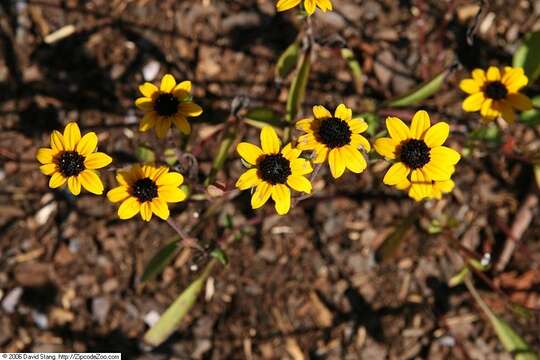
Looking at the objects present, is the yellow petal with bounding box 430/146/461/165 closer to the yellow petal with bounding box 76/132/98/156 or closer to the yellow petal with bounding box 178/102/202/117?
the yellow petal with bounding box 178/102/202/117

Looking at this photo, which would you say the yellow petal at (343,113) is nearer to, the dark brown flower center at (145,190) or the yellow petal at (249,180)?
the yellow petal at (249,180)

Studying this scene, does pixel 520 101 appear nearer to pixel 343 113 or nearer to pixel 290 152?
Result: pixel 343 113

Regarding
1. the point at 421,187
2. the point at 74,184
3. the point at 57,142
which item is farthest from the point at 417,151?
the point at 57,142

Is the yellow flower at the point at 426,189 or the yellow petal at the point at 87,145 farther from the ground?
the yellow petal at the point at 87,145

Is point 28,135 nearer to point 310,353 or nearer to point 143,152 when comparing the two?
point 143,152

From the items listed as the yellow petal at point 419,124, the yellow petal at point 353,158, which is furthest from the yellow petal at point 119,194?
the yellow petal at point 419,124

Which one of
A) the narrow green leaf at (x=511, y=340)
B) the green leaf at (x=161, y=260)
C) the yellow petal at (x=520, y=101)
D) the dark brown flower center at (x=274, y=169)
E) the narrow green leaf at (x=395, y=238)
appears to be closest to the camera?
the dark brown flower center at (x=274, y=169)

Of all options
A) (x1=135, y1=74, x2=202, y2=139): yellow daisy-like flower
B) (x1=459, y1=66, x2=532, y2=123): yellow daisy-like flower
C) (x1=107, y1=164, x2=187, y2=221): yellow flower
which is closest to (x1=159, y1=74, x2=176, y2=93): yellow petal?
(x1=135, y1=74, x2=202, y2=139): yellow daisy-like flower
